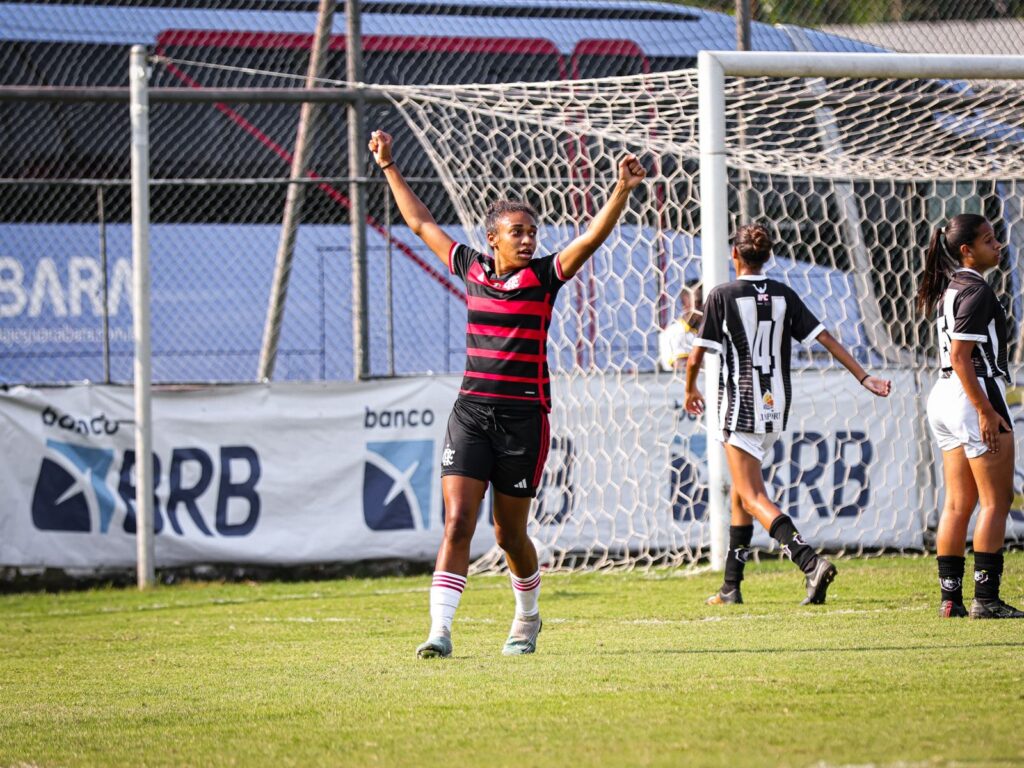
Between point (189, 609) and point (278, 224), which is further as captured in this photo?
point (278, 224)

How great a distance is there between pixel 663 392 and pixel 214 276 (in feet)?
17.6

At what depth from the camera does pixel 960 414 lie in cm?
651

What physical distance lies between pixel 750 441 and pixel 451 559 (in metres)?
2.35

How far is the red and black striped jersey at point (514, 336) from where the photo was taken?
584cm

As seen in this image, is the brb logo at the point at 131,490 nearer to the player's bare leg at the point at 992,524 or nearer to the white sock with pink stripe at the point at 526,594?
the white sock with pink stripe at the point at 526,594

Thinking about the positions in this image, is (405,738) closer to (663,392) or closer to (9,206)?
(663,392)

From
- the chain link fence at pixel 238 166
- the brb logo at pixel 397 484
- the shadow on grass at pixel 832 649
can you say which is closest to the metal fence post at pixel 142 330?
the brb logo at pixel 397 484

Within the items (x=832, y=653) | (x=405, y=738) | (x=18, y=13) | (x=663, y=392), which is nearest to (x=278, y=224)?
(x=18, y=13)

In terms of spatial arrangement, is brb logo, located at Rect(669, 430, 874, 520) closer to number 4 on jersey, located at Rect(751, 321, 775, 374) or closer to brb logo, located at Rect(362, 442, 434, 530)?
brb logo, located at Rect(362, 442, 434, 530)

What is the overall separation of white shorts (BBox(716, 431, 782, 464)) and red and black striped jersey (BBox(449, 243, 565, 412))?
1.96 metres

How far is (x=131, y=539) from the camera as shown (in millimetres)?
10805

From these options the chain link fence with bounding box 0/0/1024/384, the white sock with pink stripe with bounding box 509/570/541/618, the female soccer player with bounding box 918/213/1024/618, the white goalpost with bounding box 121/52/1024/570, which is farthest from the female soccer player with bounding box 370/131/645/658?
the chain link fence with bounding box 0/0/1024/384

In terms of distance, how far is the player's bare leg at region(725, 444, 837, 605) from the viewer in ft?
23.7

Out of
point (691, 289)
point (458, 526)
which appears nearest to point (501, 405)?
point (458, 526)
